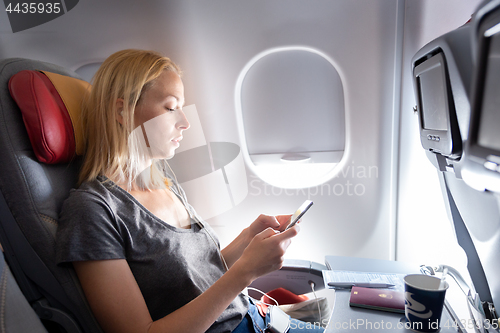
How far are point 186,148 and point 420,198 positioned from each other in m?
1.18

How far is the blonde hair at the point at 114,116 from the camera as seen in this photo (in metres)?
1.00

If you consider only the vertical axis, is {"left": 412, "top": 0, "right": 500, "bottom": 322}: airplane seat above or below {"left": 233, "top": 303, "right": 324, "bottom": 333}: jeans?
above

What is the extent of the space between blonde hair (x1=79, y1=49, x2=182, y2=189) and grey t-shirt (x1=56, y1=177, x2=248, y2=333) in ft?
0.22

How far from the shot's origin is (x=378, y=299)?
3.24 feet

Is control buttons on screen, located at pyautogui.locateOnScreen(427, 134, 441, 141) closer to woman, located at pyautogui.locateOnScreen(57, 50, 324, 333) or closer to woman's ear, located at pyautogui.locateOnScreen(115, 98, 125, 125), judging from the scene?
woman, located at pyautogui.locateOnScreen(57, 50, 324, 333)

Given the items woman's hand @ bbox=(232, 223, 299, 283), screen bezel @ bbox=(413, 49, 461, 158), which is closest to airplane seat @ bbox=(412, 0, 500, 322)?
screen bezel @ bbox=(413, 49, 461, 158)

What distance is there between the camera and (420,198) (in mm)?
1456

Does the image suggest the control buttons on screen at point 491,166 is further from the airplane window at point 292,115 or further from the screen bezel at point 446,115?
the airplane window at point 292,115

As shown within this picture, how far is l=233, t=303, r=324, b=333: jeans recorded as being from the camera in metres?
1.05

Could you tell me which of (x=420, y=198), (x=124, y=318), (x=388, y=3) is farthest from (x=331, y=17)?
(x=124, y=318)

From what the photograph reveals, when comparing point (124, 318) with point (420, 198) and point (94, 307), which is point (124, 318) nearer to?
point (94, 307)

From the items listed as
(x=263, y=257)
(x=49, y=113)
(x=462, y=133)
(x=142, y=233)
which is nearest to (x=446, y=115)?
(x=462, y=133)

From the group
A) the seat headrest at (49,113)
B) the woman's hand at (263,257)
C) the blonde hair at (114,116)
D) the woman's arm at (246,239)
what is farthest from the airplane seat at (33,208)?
the woman's arm at (246,239)

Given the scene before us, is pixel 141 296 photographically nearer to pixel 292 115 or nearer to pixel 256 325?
pixel 256 325
